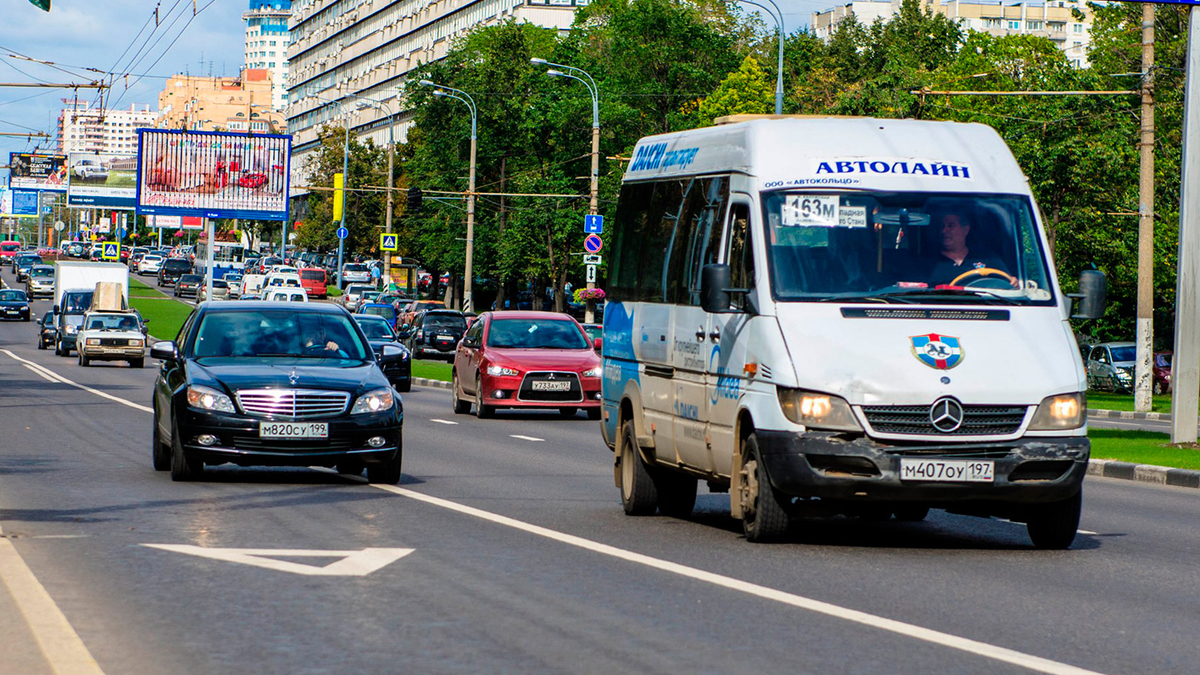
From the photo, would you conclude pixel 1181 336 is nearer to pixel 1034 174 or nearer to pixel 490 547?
pixel 490 547

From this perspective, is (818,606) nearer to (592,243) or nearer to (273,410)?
(273,410)

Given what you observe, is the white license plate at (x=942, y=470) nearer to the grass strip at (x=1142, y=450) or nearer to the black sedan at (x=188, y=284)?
the grass strip at (x=1142, y=450)

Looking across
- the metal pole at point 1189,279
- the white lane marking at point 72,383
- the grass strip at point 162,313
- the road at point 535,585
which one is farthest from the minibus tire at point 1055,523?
the grass strip at point 162,313

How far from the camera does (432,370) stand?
49000 millimetres

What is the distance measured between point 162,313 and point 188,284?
23.0m

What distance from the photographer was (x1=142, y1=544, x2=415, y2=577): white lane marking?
31.4 feet

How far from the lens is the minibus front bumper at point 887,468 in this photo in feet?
34.6

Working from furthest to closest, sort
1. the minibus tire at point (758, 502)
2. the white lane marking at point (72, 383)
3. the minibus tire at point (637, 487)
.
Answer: the white lane marking at point (72, 383) → the minibus tire at point (637, 487) → the minibus tire at point (758, 502)

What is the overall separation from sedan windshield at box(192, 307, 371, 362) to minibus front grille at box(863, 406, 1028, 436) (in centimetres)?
641

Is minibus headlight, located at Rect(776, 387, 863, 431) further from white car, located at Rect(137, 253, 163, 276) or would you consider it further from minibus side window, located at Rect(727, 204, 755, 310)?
white car, located at Rect(137, 253, 163, 276)

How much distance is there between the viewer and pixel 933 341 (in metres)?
10.8

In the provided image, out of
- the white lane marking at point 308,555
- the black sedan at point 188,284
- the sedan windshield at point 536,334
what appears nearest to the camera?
the white lane marking at point 308,555

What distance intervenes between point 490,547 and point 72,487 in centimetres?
507

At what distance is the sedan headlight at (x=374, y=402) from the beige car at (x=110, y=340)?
35.6m
